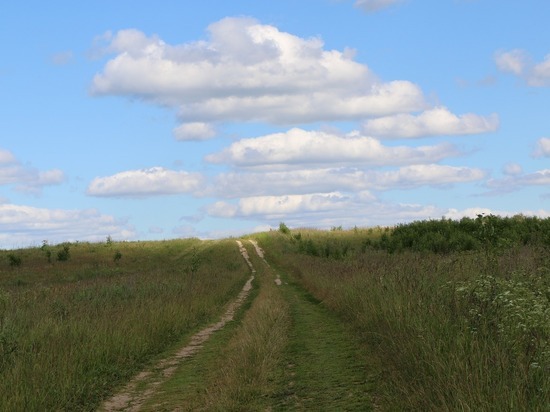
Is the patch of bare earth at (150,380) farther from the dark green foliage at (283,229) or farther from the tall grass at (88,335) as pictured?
the dark green foliage at (283,229)

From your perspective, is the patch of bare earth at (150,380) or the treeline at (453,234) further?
the treeline at (453,234)

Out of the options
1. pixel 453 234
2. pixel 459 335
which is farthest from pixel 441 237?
pixel 459 335

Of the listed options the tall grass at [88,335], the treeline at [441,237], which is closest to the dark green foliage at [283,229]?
the treeline at [441,237]

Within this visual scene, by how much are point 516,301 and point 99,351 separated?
27.5 feet

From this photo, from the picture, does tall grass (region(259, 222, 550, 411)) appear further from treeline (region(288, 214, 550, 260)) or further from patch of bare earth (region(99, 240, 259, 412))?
treeline (region(288, 214, 550, 260))

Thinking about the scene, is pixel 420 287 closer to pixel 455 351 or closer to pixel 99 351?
pixel 455 351

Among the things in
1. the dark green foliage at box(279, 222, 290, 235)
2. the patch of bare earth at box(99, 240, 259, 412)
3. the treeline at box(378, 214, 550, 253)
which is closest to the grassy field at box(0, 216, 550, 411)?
the patch of bare earth at box(99, 240, 259, 412)

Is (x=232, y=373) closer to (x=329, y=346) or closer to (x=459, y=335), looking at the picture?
(x=329, y=346)

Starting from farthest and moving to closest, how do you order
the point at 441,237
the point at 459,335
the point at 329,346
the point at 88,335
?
the point at 441,237 < the point at 329,346 < the point at 88,335 < the point at 459,335

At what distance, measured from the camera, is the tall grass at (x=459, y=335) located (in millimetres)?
6566

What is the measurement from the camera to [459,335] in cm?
902

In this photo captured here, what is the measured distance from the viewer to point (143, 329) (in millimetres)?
15500

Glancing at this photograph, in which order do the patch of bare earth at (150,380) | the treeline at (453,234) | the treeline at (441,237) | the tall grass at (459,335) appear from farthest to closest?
1. the treeline at (453,234)
2. the treeline at (441,237)
3. the patch of bare earth at (150,380)
4. the tall grass at (459,335)

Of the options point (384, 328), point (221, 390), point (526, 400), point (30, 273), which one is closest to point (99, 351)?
point (221, 390)
